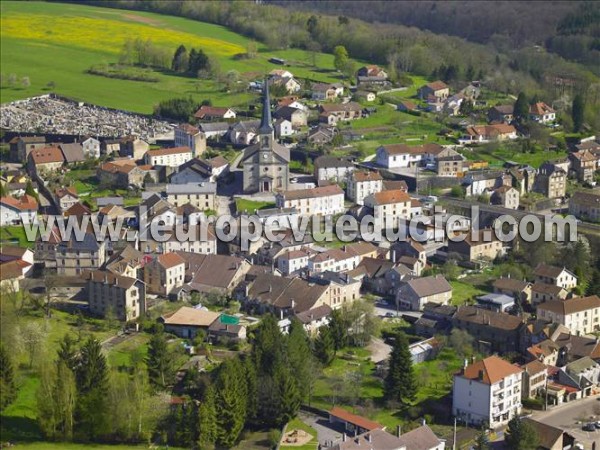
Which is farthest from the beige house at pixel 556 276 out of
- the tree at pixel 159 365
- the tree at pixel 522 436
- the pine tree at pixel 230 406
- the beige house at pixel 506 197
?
the tree at pixel 159 365

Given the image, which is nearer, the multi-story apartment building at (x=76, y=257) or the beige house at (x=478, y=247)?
the multi-story apartment building at (x=76, y=257)

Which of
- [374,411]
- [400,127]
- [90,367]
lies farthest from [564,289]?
[400,127]

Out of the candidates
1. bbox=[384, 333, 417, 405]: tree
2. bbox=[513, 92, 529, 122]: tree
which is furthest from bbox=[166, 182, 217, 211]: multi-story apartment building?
bbox=[513, 92, 529, 122]: tree

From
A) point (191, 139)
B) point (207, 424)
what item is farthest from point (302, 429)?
point (191, 139)

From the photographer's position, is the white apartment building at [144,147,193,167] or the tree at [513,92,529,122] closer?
the white apartment building at [144,147,193,167]

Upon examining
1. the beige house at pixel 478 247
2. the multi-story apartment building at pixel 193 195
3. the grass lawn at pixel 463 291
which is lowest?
the grass lawn at pixel 463 291

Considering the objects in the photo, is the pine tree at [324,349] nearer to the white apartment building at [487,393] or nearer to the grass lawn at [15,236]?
the white apartment building at [487,393]

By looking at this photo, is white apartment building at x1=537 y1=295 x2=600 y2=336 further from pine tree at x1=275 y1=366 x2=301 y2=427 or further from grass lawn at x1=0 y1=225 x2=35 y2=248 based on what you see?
grass lawn at x1=0 y1=225 x2=35 y2=248
